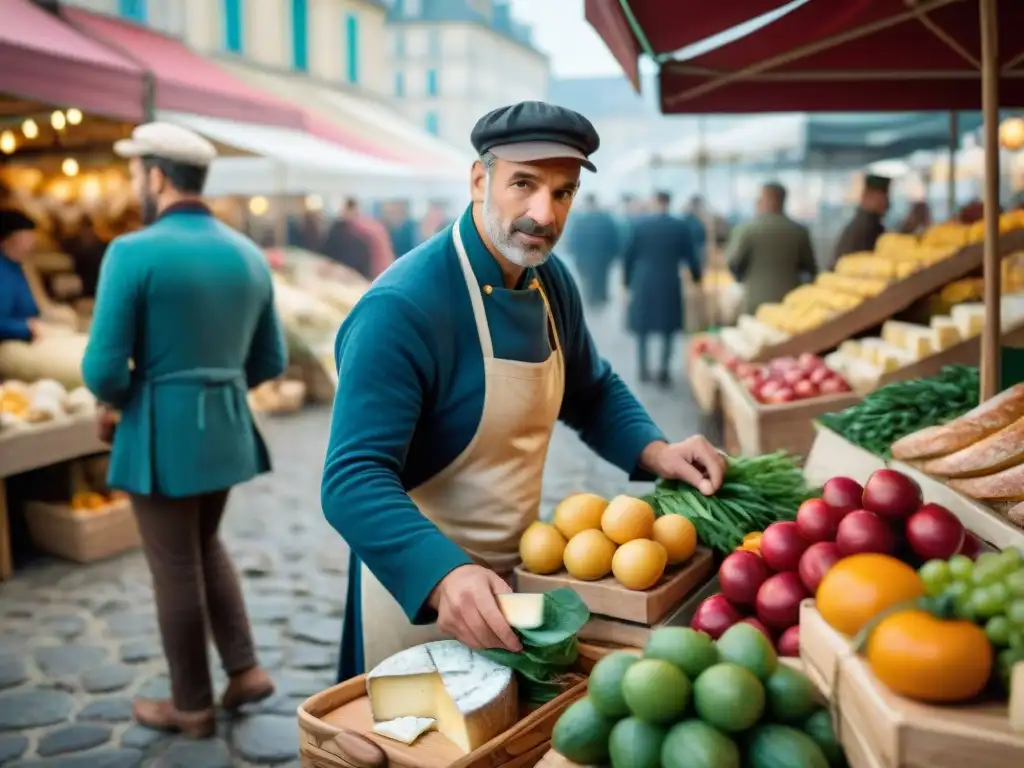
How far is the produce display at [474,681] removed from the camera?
1851 millimetres

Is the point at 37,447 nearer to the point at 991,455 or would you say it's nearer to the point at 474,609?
the point at 474,609

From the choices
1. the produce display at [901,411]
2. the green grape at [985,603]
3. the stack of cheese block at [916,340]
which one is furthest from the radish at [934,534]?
the stack of cheese block at [916,340]

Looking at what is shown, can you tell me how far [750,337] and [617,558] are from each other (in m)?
5.71

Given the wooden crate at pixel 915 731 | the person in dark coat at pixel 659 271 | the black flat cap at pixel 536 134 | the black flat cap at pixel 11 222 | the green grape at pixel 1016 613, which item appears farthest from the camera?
the person in dark coat at pixel 659 271

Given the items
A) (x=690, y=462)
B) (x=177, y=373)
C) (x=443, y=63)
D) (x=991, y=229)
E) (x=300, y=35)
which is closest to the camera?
(x=690, y=462)

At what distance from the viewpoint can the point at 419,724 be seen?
1895 millimetres

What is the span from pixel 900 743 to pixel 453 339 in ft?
4.34

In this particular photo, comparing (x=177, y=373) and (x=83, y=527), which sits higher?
(x=177, y=373)

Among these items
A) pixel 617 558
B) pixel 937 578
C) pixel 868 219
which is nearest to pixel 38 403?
pixel 617 558

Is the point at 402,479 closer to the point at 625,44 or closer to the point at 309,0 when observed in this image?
the point at 625,44

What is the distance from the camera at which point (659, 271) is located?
12000mm

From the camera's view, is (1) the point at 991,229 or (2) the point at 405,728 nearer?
(2) the point at 405,728

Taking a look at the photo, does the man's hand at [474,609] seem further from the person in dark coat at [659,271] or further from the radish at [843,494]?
the person in dark coat at [659,271]

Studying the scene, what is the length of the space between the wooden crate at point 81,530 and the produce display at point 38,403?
23.6 inches
